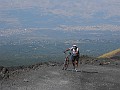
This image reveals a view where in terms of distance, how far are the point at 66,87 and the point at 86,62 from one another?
635 inches

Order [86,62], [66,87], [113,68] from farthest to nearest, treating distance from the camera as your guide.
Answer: [86,62]
[113,68]
[66,87]

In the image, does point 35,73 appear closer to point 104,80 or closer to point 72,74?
point 72,74

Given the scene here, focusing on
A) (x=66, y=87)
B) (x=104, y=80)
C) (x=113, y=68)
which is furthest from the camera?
(x=113, y=68)

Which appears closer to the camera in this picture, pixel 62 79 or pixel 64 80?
pixel 64 80

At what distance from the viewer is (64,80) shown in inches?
1272

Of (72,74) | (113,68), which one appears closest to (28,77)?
(72,74)

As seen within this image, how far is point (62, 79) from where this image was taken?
3281 cm

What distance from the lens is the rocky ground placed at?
29.6 m

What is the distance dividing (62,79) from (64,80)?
53cm

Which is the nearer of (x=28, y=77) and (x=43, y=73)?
(x=28, y=77)

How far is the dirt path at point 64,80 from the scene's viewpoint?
2952 cm

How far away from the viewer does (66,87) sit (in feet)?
96.6

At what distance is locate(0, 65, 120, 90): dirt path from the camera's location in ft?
96.8

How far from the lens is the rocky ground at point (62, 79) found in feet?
97.0
